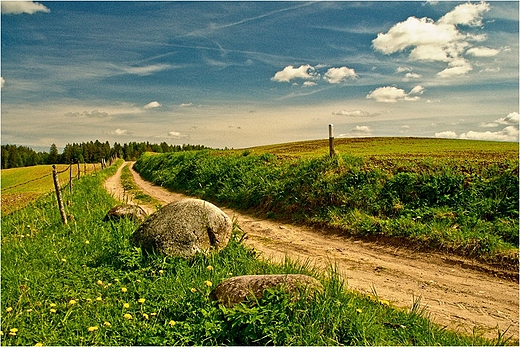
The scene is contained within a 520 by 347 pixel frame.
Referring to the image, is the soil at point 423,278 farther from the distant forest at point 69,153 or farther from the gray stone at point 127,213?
the distant forest at point 69,153

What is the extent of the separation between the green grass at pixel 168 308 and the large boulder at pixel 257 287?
0.39 feet

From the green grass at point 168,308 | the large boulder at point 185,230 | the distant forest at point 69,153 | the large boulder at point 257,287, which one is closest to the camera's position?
the green grass at point 168,308

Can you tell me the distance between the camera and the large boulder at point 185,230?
6.62 metres

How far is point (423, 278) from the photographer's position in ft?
22.7

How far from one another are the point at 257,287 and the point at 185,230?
262 centimetres

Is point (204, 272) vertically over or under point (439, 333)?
over

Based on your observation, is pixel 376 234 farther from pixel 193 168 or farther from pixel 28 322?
pixel 193 168

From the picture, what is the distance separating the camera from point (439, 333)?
4.50m

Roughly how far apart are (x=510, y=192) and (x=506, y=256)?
8.19 ft

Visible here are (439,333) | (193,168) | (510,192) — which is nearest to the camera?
(439,333)

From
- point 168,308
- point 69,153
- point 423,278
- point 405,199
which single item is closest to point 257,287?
point 168,308

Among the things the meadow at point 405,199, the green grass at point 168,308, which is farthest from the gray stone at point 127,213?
the meadow at point 405,199

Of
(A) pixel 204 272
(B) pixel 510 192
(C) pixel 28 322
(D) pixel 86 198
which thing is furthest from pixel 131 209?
(B) pixel 510 192

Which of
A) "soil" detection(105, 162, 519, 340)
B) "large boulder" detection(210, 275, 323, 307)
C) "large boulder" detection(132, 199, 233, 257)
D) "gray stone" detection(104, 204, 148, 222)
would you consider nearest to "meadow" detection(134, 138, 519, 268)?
Answer: "soil" detection(105, 162, 519, 340)
